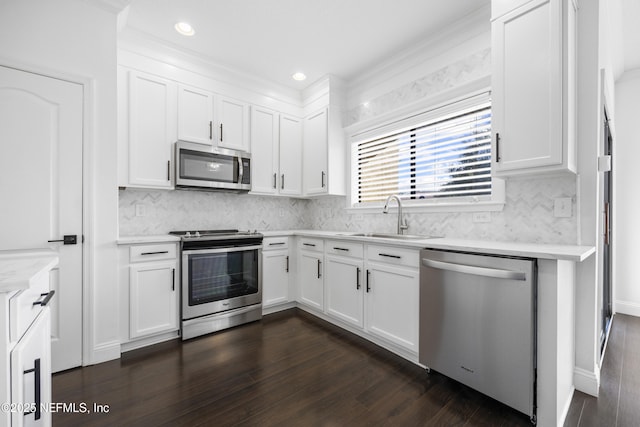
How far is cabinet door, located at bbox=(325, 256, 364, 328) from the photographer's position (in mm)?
2691

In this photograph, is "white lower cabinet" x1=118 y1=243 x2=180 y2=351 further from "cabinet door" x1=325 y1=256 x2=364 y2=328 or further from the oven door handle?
"cabinet door" x1=325 y1=256 x2=364 y2=328

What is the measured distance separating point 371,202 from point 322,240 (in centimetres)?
84

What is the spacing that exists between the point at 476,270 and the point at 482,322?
0.31 metres

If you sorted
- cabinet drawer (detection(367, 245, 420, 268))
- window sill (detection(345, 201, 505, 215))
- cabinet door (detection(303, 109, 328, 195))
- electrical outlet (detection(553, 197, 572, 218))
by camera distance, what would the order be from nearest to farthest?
electrical outlet (detection(553, 197, 572, 218)) < cabinet drawer (detection(367, 245, 420, 268)) < window sill (detection(345, 201, 505, 215)) < cabinet door (detection(303, 109, 328, 195))

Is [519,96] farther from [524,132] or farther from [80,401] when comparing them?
[80,401]

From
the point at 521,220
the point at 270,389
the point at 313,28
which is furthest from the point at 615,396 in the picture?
the point at 313,28

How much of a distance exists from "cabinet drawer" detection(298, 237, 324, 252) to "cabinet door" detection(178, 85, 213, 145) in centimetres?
153

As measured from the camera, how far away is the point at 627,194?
10.7 ft

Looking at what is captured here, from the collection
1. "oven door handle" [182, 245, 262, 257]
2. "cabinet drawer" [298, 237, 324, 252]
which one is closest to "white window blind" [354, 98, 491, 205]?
"cabinet drawer" [298, 237, 324, 252]

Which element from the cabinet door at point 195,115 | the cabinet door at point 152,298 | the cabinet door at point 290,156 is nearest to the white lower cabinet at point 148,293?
the cabinet door at point 152,298

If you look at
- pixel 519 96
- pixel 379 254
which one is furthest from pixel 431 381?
pixel 519 96

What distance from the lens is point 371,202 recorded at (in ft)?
11.6

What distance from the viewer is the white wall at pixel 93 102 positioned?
2104 mm

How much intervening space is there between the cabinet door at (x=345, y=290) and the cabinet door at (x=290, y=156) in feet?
4.20
